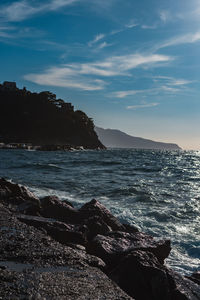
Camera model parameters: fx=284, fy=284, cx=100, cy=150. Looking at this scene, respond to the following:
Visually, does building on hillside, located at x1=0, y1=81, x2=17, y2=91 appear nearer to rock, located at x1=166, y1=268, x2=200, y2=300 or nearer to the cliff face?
the cliff face

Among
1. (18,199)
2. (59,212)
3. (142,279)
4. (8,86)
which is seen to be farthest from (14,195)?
(8,86)

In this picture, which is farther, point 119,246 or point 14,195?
point 14,195

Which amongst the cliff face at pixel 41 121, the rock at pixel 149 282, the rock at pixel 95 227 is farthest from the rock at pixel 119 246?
the cliff face at pixel 41 121

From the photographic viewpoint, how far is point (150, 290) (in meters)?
4.00

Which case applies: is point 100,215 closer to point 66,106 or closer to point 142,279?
point 142,279

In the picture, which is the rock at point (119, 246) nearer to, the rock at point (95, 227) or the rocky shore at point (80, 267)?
the rocky shore at point (80, 267)

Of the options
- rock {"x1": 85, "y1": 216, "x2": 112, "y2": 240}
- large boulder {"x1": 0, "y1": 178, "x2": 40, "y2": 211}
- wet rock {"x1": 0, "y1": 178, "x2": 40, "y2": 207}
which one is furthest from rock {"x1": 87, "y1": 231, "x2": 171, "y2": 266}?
wet rock {"x1": 0, "y1": 178, "x2": 40, "y2": 207}

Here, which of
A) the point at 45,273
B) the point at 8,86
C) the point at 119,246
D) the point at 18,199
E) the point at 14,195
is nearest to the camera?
the point at 45,273

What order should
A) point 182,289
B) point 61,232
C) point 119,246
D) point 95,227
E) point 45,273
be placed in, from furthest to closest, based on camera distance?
point 95,227, point 61,232, point 119,246, point 182,289, point 45,273

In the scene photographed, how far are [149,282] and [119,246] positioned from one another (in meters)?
1.36

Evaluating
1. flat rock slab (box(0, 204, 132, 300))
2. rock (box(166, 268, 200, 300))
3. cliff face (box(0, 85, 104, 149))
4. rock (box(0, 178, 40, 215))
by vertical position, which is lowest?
rock (box(166, 268, 200, 300))

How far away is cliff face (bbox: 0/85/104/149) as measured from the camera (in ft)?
373

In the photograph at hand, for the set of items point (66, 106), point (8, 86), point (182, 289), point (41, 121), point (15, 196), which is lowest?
point (182, 289)

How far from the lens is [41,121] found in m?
121
